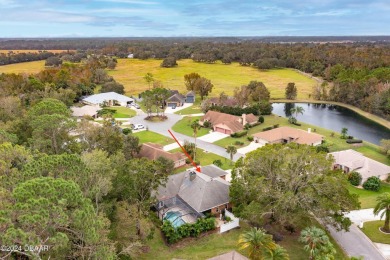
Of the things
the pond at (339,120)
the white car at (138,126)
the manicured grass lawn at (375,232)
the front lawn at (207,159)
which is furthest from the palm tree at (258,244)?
the pond at (339,120)

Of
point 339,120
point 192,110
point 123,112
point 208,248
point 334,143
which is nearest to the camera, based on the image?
point 208,248

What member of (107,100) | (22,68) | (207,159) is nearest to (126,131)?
(207,159)

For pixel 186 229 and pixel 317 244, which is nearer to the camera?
pixel 317 244

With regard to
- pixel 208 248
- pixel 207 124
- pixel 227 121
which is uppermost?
pixel 227 121

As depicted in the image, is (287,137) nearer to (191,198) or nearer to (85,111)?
(191,198)

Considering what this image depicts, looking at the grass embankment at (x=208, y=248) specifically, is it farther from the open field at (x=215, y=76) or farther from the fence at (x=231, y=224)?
the open field at (x=215, y=76)

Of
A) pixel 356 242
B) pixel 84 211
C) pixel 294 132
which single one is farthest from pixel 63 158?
pixel 294 132
